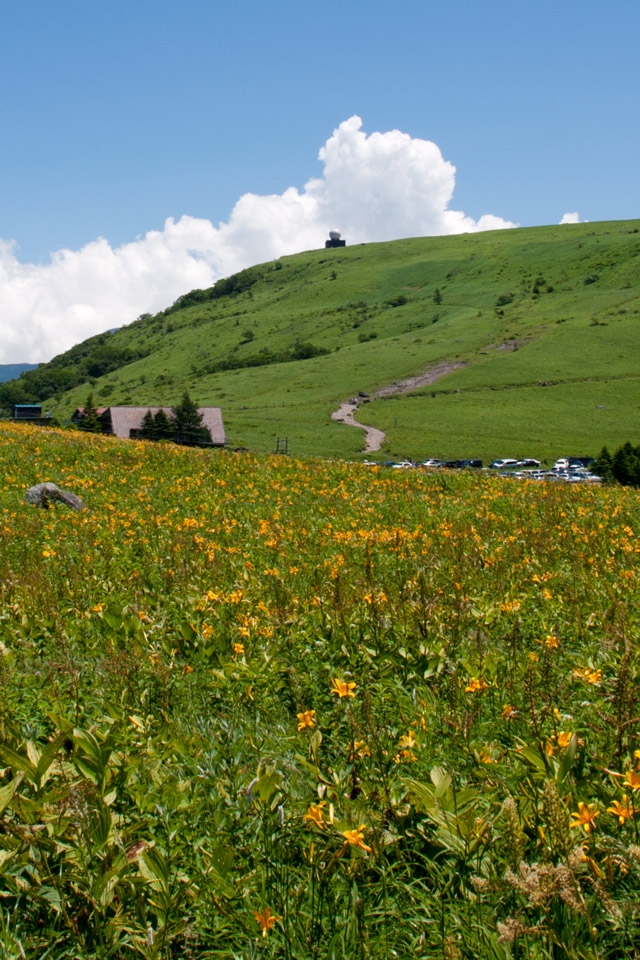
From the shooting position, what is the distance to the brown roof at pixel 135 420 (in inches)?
2980

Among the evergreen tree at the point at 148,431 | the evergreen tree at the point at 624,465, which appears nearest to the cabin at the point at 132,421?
the evergreen tree at the point at 148,431

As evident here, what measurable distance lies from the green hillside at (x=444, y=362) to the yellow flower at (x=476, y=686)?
7141 centimetres

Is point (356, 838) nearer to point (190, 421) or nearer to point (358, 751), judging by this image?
point (358, 751)

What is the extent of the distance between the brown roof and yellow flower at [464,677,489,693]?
7085cm

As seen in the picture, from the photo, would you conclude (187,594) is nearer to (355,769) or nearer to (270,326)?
(355,769)

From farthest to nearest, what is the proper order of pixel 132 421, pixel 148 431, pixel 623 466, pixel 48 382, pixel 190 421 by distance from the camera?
pixel 48 382
pixel 132 421
pixel 190 421
pixel 148 431
pixel 623 466

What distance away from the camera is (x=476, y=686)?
158 inches

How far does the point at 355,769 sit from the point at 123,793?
116cm

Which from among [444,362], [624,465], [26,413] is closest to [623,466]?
[624,465]

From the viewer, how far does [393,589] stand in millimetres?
6320

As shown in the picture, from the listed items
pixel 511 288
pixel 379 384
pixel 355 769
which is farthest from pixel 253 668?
pixel 511 288

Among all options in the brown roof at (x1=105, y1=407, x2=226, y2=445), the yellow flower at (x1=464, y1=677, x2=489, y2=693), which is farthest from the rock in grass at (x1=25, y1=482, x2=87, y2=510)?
the brown roof at (x1=105, y1=407, x2=226, y2=445)

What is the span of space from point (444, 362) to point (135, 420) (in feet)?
218

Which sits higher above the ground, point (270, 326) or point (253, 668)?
point (270, 326)
